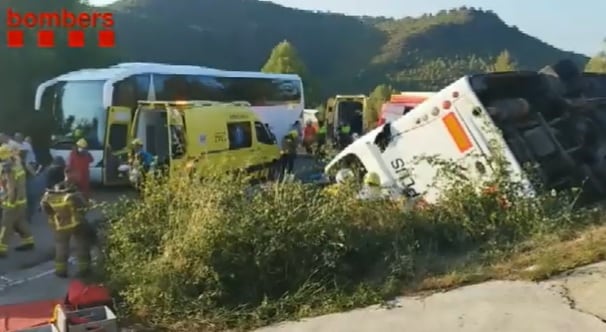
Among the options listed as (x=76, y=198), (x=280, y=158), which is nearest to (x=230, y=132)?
(x=280, y=158)

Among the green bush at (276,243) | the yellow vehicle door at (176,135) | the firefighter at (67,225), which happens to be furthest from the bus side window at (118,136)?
the green bush at (276,243)

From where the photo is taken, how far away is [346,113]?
23.6 metres

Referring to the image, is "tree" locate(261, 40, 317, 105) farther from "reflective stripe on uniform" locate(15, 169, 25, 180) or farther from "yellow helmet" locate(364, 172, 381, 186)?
"yellow helmet" locate(364, 172, 381, 186)

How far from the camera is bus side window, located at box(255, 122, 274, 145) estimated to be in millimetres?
15305

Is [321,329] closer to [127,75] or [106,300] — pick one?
[106,300]

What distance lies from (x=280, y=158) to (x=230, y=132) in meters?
1.72

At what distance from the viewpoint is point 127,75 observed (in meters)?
15.6

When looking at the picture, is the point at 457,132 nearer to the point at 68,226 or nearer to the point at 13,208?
the point at 68,226

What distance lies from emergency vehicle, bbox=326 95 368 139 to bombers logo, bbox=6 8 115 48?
10.2 meters

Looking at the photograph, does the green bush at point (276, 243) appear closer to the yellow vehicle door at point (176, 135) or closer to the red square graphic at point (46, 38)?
the yellow vehicle door at point (176, 135)

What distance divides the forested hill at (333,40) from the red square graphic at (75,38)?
1456 inches

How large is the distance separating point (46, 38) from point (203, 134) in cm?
1442

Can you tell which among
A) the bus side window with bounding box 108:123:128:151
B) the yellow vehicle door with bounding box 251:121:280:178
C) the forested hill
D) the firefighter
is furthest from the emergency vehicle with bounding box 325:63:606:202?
the forested hill

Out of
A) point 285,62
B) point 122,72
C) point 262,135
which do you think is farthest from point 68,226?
point 285,62
